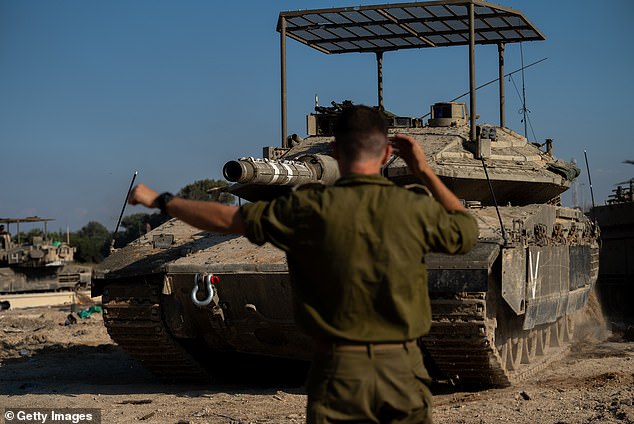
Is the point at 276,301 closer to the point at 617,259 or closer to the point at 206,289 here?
the point at 206,289

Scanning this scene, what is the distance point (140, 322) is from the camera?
9570 millimetres

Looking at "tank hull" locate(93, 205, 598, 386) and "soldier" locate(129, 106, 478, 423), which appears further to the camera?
"tank hull" locate(93, 205, 598, 386)

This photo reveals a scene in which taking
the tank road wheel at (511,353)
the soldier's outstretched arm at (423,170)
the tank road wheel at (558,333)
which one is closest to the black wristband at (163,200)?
the soldier's outstretched arm at (423,170)

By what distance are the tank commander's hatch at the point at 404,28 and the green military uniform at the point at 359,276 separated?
7.26 m

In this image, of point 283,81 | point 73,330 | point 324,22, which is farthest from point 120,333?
point 73,330

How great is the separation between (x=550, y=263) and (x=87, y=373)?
5.64m

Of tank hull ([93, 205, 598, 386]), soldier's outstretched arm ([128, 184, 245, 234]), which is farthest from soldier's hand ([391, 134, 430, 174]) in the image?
tank hull ([93, 205, 598, 386])

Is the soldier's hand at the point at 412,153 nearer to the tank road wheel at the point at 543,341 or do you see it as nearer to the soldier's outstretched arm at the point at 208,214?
the soldier's outstretched arm at the point at 208,214

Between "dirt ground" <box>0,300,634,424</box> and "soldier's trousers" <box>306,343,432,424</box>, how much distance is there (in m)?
3.98

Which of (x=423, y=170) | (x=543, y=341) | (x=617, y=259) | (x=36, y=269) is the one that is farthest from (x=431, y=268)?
(x=36, y=269)

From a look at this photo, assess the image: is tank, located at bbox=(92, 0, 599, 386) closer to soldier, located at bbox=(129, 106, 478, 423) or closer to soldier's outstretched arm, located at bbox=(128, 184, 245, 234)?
soldier's outstretched arm, located at bbox=(128, 184, 245, 234)

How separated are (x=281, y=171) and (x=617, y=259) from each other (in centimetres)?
1098

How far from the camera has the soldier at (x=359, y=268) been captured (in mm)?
3121

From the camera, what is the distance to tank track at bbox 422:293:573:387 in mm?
7996
